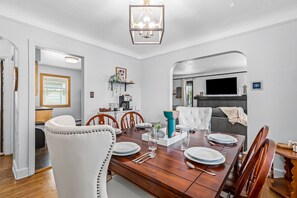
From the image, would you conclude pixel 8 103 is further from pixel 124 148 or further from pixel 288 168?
pixel 288 168

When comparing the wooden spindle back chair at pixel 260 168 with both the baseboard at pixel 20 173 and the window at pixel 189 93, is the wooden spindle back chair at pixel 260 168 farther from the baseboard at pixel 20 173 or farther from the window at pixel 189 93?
the window at pixel 189 93

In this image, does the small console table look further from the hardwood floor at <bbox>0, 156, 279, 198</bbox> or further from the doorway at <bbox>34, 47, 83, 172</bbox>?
the doorway at <bbox>34, 47, 83, 172</bbox>

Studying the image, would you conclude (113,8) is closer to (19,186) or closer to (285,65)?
(285,65)

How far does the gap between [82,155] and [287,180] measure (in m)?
2.65

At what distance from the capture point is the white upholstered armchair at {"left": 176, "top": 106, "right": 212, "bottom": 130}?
7.78 feet

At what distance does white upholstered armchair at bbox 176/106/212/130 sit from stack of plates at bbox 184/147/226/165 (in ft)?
4.16

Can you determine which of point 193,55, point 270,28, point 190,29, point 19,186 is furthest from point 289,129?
point 19,186

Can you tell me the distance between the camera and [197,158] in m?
0.97

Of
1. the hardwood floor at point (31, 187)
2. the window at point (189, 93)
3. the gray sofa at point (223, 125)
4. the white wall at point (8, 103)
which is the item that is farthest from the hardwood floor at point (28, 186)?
the window at point (189, 93)

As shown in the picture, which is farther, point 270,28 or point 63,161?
point 270,28

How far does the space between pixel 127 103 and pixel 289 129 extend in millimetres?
2978

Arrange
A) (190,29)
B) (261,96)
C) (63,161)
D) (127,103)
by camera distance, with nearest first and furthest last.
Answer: (63,161) → (261,96) → (190,29) → (127,103)

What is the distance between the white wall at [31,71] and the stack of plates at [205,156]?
2.40m

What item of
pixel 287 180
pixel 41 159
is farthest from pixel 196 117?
pixel 41 159
